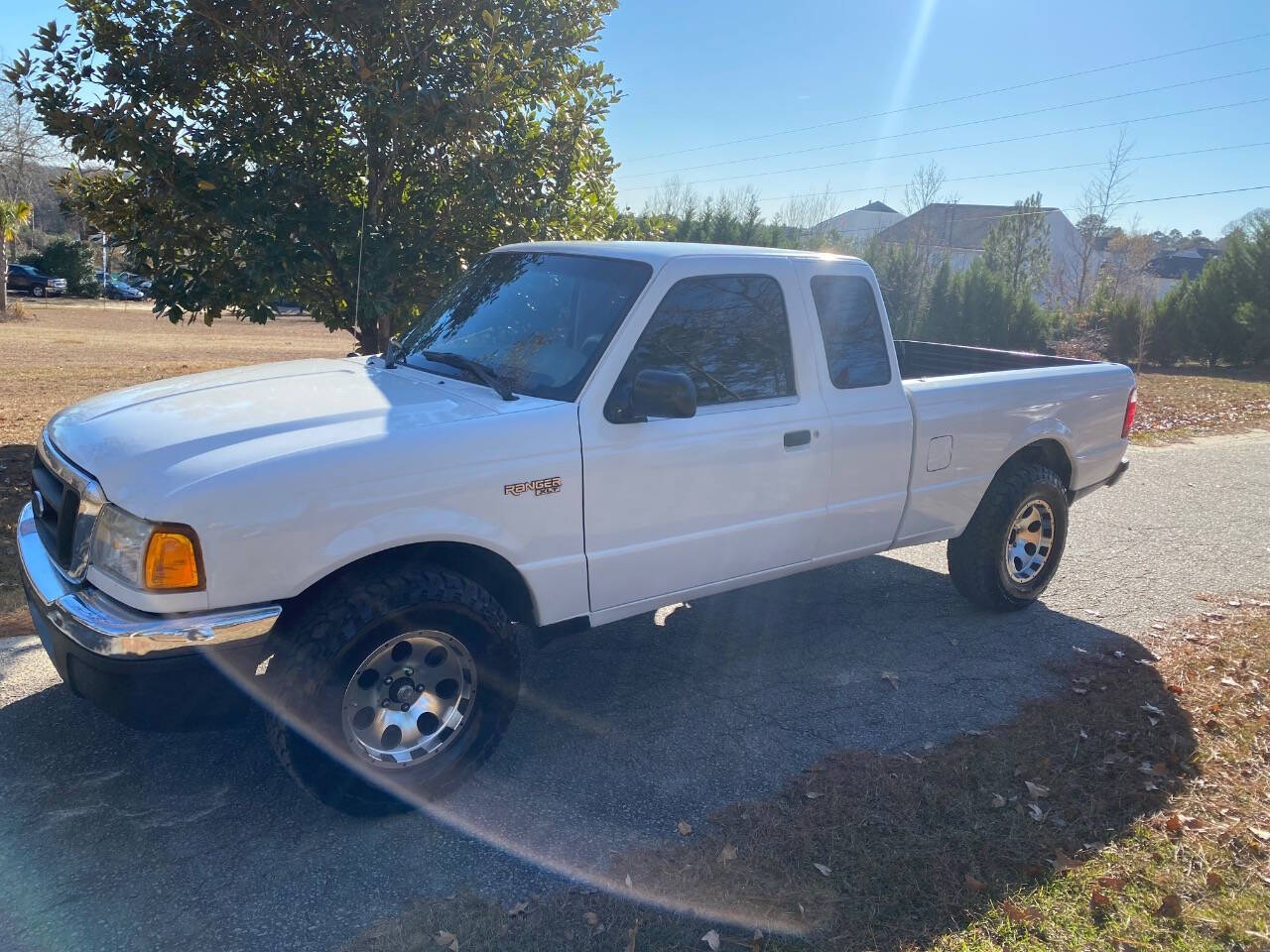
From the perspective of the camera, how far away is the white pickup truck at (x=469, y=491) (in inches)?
121

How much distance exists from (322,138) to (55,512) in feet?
16.2

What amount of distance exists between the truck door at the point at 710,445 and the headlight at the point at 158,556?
1.44 m

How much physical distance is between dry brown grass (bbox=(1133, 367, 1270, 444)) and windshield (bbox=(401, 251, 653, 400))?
10602mm

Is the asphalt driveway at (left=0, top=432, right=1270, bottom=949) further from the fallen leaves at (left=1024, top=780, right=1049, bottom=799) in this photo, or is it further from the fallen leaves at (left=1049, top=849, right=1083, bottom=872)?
the fallen leaves at (left=1049, top=849, right=1083, bottom=872)

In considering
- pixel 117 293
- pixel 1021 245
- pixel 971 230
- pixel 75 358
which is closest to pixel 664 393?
pixel 75 358

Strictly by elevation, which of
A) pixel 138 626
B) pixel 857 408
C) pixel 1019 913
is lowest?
pixel 1019 913

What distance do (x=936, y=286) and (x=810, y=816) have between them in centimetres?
2461

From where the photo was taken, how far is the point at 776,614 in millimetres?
5797

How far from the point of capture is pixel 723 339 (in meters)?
4.35

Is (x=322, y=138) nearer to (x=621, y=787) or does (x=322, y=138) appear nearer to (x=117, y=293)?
(x=621, y=787)

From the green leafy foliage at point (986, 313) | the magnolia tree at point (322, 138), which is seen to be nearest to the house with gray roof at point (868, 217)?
the green leafy foliage at point (986, 313)

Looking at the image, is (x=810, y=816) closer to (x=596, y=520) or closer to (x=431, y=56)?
(x=596, y=520)

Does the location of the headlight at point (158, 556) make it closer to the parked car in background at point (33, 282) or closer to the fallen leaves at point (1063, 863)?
the fallen leaves at point (1063, 863)

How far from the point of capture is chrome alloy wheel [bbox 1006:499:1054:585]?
5.82 meters
